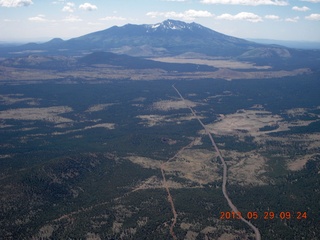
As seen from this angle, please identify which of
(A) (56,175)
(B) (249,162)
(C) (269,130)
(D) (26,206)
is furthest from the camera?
(C) (269,130)

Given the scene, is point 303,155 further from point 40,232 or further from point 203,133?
point 40,232

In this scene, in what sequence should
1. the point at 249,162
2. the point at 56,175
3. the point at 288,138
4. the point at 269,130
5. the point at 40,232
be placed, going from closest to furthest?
the point at 40,232 → the point at 56,175 → the point at 249,162 → the point at 288,138 → the point at 269,130

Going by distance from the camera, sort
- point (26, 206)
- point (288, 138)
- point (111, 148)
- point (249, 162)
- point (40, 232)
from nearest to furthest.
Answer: point (40, 232) < point (26, 206) < point (249, 162) < point (111, 148) < point (288, 138)

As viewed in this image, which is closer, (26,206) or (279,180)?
(26,206)

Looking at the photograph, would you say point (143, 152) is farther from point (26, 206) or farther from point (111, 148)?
point (26, 206)

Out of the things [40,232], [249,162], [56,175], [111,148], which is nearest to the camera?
[40,232]

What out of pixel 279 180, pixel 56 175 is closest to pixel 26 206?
pixel 56 175

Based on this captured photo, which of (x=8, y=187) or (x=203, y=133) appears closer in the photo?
(x=8, y=187)

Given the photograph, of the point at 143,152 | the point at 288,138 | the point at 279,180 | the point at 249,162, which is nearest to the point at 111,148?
the point at 143,152
